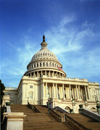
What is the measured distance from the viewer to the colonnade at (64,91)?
66938 millimetres

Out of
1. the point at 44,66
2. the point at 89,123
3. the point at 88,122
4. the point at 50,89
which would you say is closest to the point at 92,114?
the point at 88,122

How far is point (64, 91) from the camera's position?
7300cm

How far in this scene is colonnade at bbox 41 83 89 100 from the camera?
66.9m

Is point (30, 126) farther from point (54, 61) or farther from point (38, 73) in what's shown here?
point (54, 61)

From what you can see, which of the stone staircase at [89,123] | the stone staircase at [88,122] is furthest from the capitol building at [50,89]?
the stone staircase at [89,123]

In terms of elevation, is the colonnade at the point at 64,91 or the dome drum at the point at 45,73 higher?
the dome drum at the point at 45,73

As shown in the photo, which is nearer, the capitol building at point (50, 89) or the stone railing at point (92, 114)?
the stone railing at point (92, 114)

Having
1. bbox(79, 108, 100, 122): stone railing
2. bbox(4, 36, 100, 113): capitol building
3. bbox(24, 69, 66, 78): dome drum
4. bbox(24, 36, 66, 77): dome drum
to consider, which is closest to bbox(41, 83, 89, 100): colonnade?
bbox(4, 36, 100, 113): capitol building

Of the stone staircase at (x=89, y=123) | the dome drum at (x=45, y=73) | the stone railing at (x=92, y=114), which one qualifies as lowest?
the stone staircase at (x=89, y=123)

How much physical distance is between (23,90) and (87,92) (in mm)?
30403

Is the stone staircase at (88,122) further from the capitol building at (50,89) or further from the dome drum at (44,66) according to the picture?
the dome drum at (44,66)

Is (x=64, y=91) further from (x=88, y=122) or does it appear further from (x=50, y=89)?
(x=88, y=122)

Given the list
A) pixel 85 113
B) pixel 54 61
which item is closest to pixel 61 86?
pixel 54 61

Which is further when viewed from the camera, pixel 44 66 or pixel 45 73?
pixel 44 66
